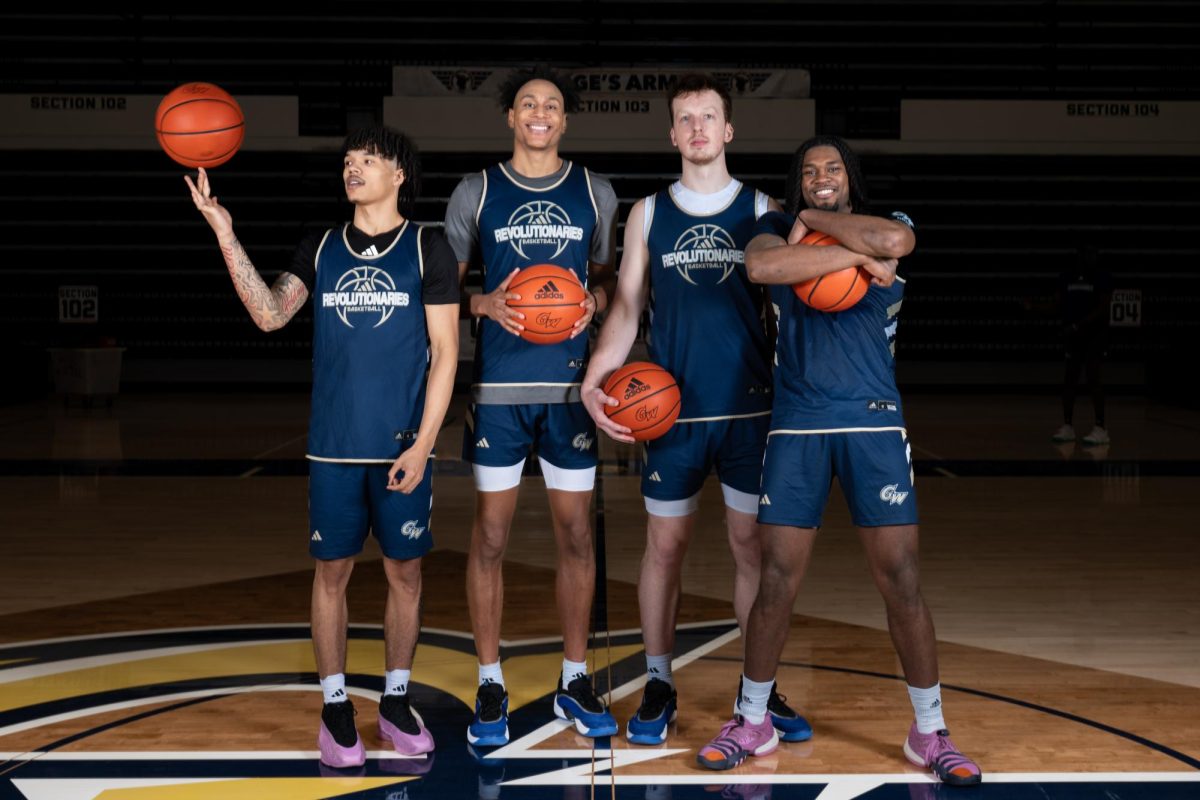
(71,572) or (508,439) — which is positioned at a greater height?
(508,439)

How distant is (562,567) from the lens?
3.24 m

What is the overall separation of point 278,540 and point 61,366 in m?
7.74

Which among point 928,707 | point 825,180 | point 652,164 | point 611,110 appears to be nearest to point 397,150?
point 825,180

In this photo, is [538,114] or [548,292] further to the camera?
[538,114]

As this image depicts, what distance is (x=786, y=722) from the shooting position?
10.2 feet

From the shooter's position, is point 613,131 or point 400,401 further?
point 613,131

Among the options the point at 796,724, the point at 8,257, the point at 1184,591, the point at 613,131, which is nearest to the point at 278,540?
the point at 796,724

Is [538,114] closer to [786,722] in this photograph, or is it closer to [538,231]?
[538,231]

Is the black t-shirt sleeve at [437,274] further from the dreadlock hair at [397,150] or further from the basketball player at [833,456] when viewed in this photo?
the basketball player at [833,456]

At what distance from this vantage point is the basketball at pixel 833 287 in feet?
9.04

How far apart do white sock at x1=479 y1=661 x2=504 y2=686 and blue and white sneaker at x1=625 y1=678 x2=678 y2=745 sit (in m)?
0.35

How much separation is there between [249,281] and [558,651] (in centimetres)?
162

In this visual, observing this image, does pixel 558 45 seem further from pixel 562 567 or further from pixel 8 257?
pixel 562 567

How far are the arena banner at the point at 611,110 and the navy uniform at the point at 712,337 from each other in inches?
416
